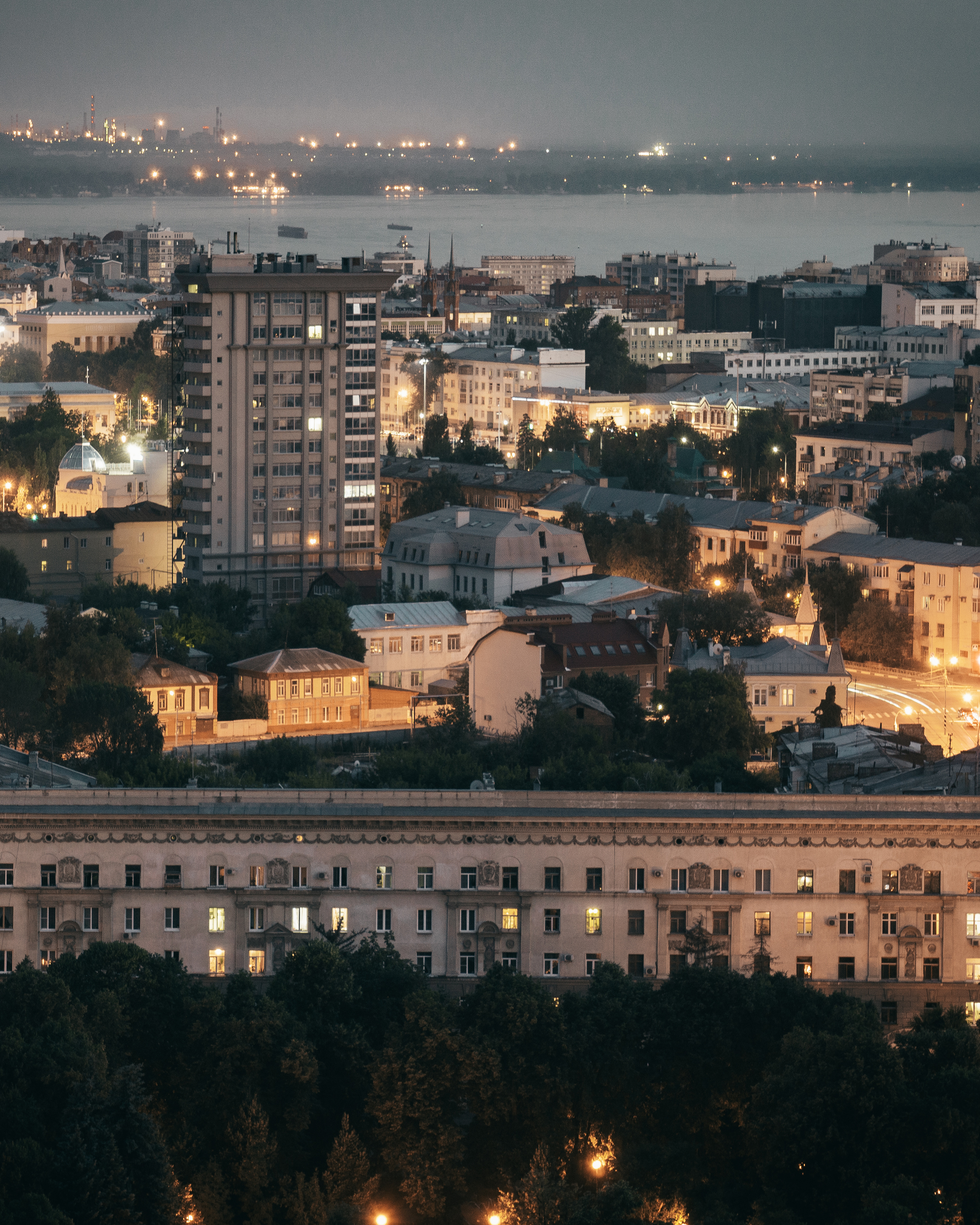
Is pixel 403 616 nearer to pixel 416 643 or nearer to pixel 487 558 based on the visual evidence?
pixel 416 643

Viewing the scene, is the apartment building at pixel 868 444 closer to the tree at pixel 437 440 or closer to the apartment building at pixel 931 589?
the tree at pixel 437 440

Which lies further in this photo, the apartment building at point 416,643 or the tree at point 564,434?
the tree at point 564,434

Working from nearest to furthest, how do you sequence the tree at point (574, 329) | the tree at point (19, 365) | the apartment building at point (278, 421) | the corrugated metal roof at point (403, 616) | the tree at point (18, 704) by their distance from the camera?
the tree at point (18, 704) → the corrugated metal roof at point (403, 616) → the apartment building at point (278, 421) → the tree at point (574, 329) → the tree at point (19, 365)

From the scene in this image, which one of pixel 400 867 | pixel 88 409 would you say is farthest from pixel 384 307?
pixel 400 867

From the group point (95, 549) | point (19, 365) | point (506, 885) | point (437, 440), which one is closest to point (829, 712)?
point (506, 885)

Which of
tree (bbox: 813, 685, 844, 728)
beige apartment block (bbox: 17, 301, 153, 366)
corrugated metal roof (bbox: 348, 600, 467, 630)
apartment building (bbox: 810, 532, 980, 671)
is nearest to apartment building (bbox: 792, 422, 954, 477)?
apartment building (bbox: 810, 532, 980, 671)

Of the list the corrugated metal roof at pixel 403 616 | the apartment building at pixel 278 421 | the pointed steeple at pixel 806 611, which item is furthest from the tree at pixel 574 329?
the corrugated metal roof at pixel 403 616
